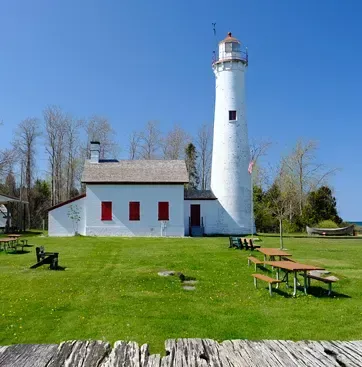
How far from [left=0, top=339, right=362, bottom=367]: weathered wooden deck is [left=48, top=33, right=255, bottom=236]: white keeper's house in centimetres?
2630

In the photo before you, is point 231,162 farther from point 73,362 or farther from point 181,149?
point 73,362

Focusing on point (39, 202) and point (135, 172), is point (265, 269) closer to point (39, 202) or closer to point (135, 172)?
point (135, 172)

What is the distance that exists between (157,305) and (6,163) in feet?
94.9

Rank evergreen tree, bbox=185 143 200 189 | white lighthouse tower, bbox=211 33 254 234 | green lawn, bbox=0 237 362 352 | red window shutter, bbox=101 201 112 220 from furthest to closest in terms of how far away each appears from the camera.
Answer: evergreen tree, bbox=185 143 200 189
white lighthouse tower, bbox=211 33 254 234
red window shutter, bbox=101 201 112 220
green lawn, bbox=0 237 362 352

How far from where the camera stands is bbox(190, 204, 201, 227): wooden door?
30438mm

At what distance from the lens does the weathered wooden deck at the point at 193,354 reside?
5.71 ft

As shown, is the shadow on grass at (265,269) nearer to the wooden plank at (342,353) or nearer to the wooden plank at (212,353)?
the wooden plank at (342,353)

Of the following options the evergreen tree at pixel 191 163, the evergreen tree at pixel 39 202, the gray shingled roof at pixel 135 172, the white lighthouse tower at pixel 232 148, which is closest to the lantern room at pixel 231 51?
the white lighthouse tower at pixel 232 148

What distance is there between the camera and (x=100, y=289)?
1108 cm

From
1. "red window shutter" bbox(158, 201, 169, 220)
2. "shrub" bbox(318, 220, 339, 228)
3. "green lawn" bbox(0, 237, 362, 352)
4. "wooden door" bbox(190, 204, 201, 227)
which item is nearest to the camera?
"green lawn" bbox(0, 237, 362, 352)

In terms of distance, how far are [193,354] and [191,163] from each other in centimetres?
4478

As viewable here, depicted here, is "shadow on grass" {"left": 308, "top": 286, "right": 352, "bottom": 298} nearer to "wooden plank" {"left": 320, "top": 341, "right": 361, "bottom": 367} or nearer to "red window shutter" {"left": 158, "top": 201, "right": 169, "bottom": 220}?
"wooden plank" {"left": 320, "top": 341, "right": 361, "bottom": 367}

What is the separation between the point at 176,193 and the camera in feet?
94.7

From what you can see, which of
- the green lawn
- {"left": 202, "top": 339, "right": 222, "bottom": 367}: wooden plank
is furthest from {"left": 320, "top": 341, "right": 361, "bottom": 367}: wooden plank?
the green lawn
